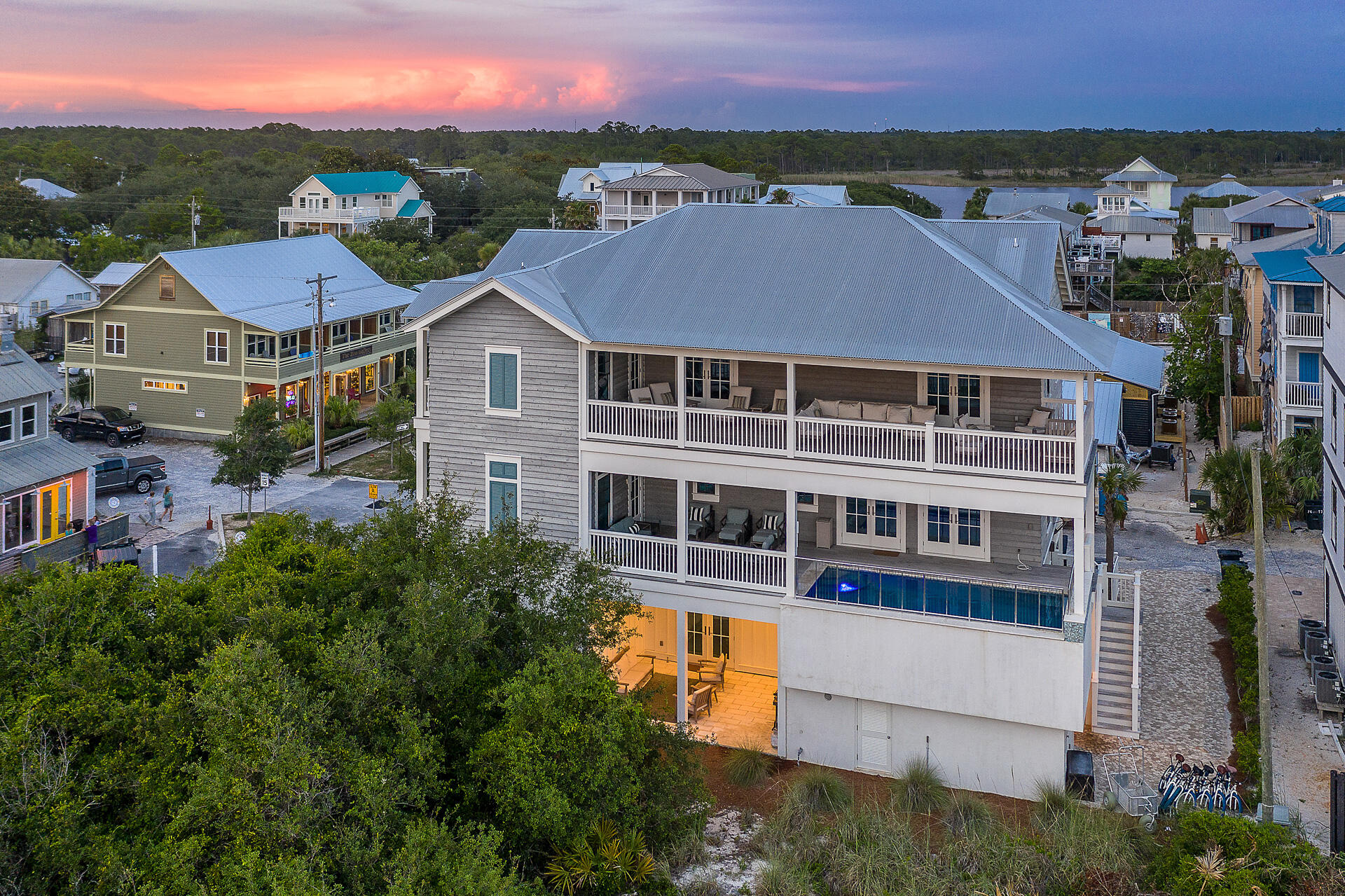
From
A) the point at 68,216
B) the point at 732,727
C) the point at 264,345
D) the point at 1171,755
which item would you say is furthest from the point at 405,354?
the point at 68,216

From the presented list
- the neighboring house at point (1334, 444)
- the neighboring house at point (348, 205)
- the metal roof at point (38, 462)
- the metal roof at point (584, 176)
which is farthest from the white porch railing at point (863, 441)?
the metal roof at point (584, 176)

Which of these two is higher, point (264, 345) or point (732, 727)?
point (264, 345)

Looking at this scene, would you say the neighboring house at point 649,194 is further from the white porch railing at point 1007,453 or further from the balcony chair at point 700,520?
the white porch railing at point 1007,453

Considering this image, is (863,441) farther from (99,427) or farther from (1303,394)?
(99,427)

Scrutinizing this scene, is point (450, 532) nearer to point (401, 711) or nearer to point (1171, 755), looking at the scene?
point (401, 711)

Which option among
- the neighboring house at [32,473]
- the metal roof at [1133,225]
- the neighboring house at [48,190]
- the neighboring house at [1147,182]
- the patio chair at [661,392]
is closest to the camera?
the patio chair at [661,392]

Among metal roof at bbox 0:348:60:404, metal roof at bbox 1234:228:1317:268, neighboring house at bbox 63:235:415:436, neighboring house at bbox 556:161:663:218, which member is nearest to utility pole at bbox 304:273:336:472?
neighboring house at bbox 63:235:415:436
